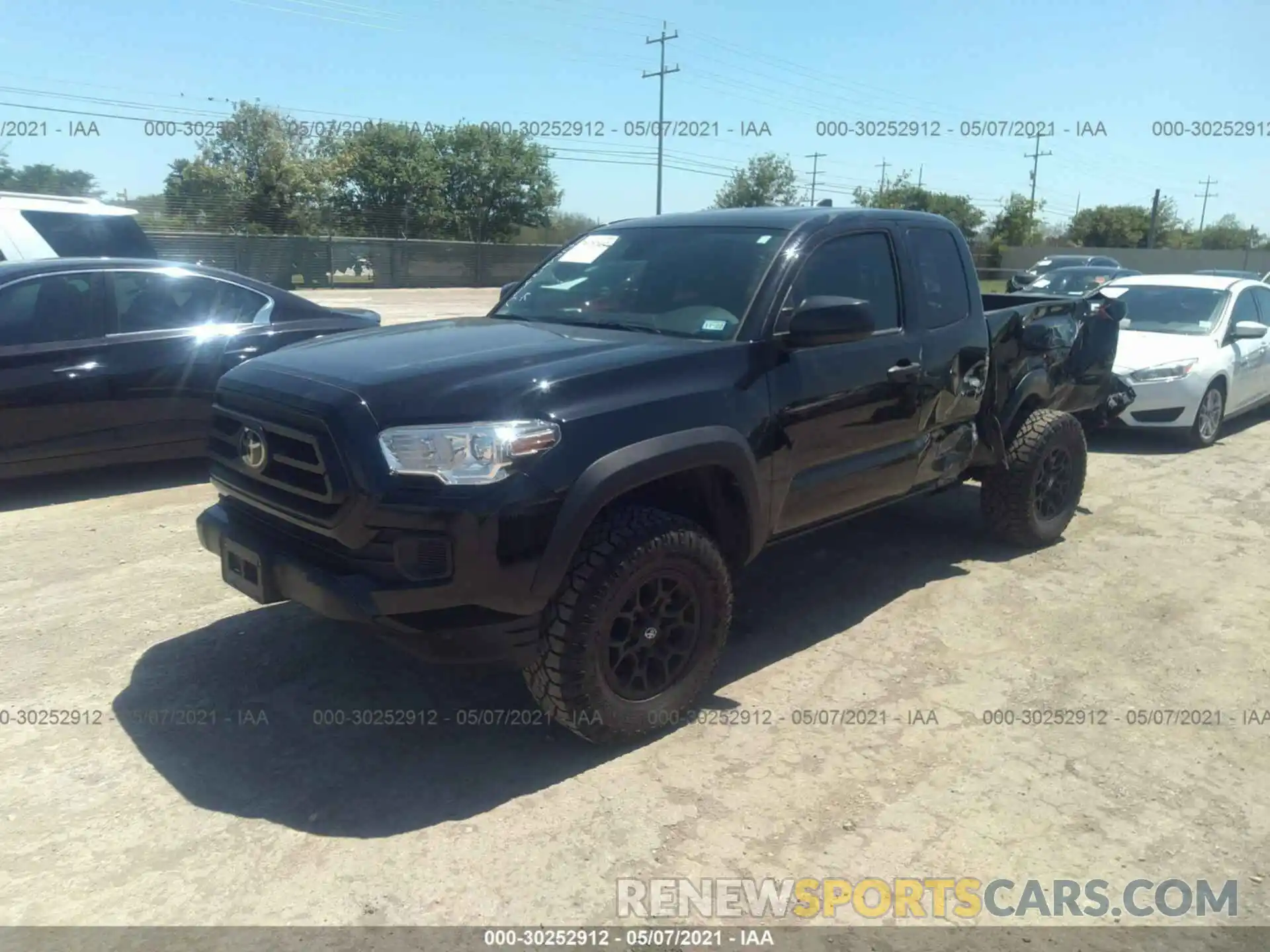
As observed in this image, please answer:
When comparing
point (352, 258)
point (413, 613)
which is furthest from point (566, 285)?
point (352, 258)

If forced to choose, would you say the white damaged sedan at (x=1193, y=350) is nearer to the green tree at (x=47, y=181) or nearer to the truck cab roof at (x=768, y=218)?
the truck cab roof at (x=768, y=218)

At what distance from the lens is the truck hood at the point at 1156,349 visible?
29.5ft

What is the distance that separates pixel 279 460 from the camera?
3.37 metres

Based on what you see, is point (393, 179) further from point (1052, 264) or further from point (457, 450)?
point (457, 450)

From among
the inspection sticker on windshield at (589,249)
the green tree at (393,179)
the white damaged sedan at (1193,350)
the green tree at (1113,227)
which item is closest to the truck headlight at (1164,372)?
the white damaged sedan at (1193,350)

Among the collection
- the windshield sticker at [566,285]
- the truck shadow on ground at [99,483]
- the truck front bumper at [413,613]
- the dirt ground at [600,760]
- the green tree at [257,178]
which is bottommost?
the dirt ground at [600,760]

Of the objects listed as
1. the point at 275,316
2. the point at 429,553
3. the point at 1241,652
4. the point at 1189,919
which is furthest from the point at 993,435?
the point at 275,316

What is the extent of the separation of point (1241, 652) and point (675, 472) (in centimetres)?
302

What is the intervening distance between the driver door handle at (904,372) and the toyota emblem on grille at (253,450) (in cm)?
272

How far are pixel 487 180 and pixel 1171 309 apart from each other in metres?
46.4

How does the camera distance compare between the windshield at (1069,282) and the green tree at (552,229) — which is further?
the green tree at (552,229)

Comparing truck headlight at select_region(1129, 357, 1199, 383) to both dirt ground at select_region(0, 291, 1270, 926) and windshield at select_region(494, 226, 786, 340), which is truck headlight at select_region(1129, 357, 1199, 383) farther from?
windshield at select_region(494, 226, 786, 340)

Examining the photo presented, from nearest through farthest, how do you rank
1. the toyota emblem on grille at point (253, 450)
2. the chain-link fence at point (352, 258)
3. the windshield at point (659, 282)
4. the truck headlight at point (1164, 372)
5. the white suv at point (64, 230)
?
the toyota emblem on grille at point (253, 450) → the windshield at point (659, 282) → the white suv at point (64, 230) → the truck headlight at point (1164, 372) → the chain-link fence at point (352, 258)

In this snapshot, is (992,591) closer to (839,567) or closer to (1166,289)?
(839,567)
